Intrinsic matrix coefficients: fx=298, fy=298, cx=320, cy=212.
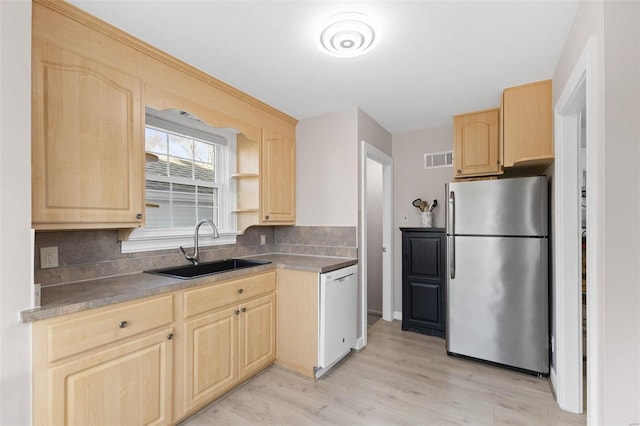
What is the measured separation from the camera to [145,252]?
219 cm

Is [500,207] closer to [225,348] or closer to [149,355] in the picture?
[225,348]

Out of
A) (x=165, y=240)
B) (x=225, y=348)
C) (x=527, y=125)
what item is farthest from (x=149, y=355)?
(x=527, y=125)

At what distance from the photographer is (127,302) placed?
5.14ft

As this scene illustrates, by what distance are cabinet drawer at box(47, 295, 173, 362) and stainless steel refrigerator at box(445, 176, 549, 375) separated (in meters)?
2.42

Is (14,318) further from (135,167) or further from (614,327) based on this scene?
(614,327)

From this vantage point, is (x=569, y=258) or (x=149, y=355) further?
(x=569, y=258)

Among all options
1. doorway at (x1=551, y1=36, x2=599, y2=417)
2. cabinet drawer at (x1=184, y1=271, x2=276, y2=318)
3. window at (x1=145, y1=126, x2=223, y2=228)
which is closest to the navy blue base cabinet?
doorway at (x1=551, y1=36, x2=599, y2=417)

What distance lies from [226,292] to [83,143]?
124 cm

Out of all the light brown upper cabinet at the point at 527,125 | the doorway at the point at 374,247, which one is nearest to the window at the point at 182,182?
the doorway at the point at 374,247

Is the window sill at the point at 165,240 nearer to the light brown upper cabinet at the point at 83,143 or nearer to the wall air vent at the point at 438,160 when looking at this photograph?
the light brown upper cabinet at the point at 83,143

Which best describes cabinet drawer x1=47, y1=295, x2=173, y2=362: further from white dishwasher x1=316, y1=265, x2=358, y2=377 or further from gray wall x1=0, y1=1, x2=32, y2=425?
white dishwasher x1=316, y1=265, x2=358, y2=377

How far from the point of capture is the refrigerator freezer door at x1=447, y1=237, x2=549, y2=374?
246 cm

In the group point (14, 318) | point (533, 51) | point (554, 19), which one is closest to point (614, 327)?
point (554, 19)

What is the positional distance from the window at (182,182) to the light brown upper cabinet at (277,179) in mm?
393
